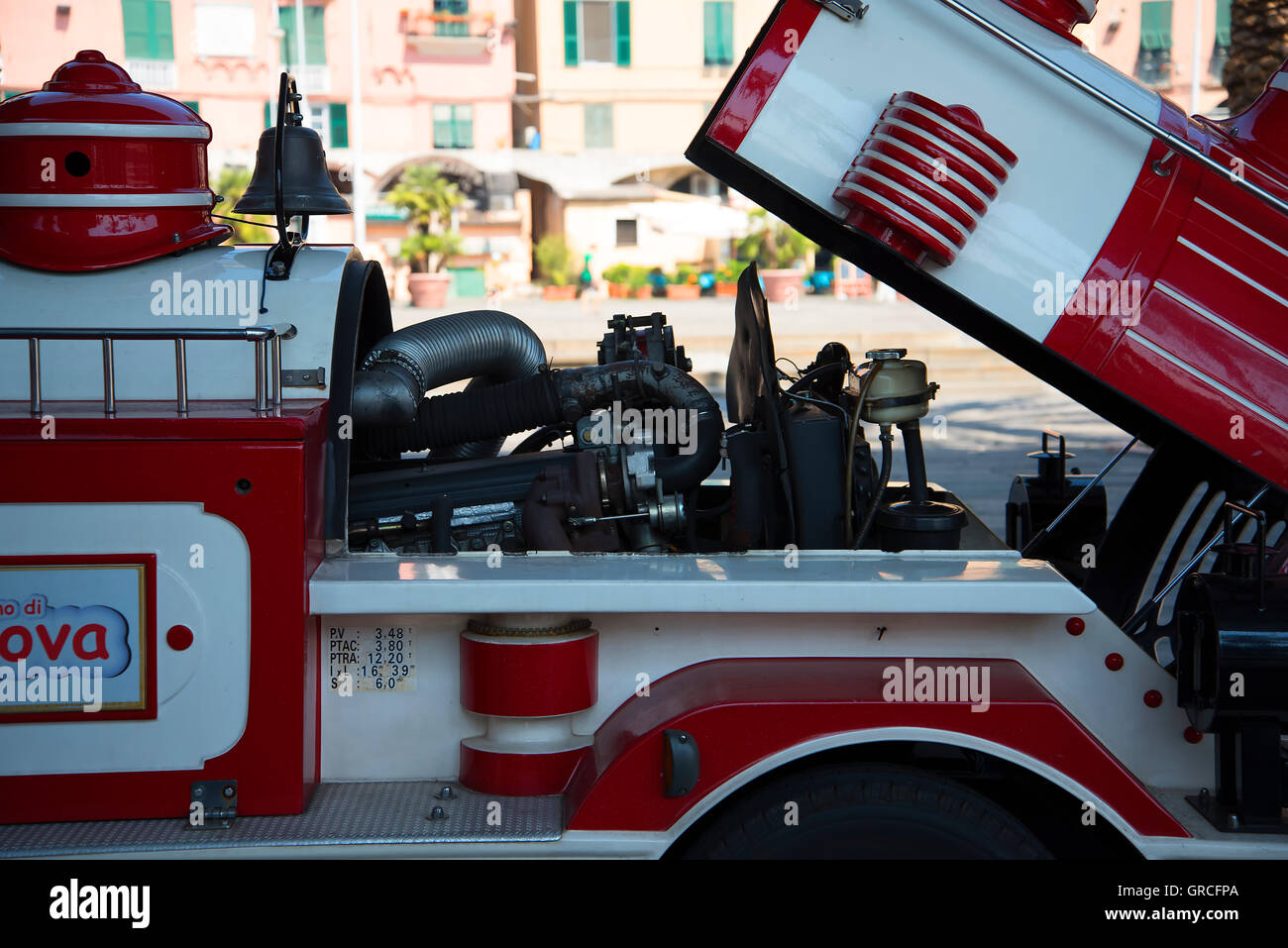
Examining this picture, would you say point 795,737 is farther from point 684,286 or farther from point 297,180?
point 684,286

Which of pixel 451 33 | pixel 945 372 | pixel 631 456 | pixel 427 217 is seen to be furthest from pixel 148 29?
pixel 631 456

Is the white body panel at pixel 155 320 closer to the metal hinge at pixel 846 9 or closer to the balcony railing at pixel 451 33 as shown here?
the metal hinge at pixel 846 9

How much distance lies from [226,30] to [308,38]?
90.5 inches

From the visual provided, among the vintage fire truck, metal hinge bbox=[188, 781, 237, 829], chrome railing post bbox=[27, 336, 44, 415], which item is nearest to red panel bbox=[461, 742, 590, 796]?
the vintage fire truck

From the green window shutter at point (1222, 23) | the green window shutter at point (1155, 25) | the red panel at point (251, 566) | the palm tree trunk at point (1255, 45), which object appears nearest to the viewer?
the red panel at point (251, 566)

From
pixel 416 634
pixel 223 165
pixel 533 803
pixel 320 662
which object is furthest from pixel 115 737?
pixel 223 165

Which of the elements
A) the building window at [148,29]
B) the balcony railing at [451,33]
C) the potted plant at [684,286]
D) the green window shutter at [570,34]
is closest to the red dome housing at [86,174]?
the potted plant at [684,286]

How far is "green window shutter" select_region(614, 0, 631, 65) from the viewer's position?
38.1 m

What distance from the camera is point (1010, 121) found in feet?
9.05

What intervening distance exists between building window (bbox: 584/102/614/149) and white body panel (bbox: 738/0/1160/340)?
3737 cm

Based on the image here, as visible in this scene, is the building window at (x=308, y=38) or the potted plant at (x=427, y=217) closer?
the potted plant at (x=427, y=217)

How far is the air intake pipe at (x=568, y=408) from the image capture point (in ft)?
11.3

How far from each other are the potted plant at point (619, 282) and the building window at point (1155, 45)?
16.0 m

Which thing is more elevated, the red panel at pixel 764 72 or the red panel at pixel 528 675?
the red panel at pixel 764 72
